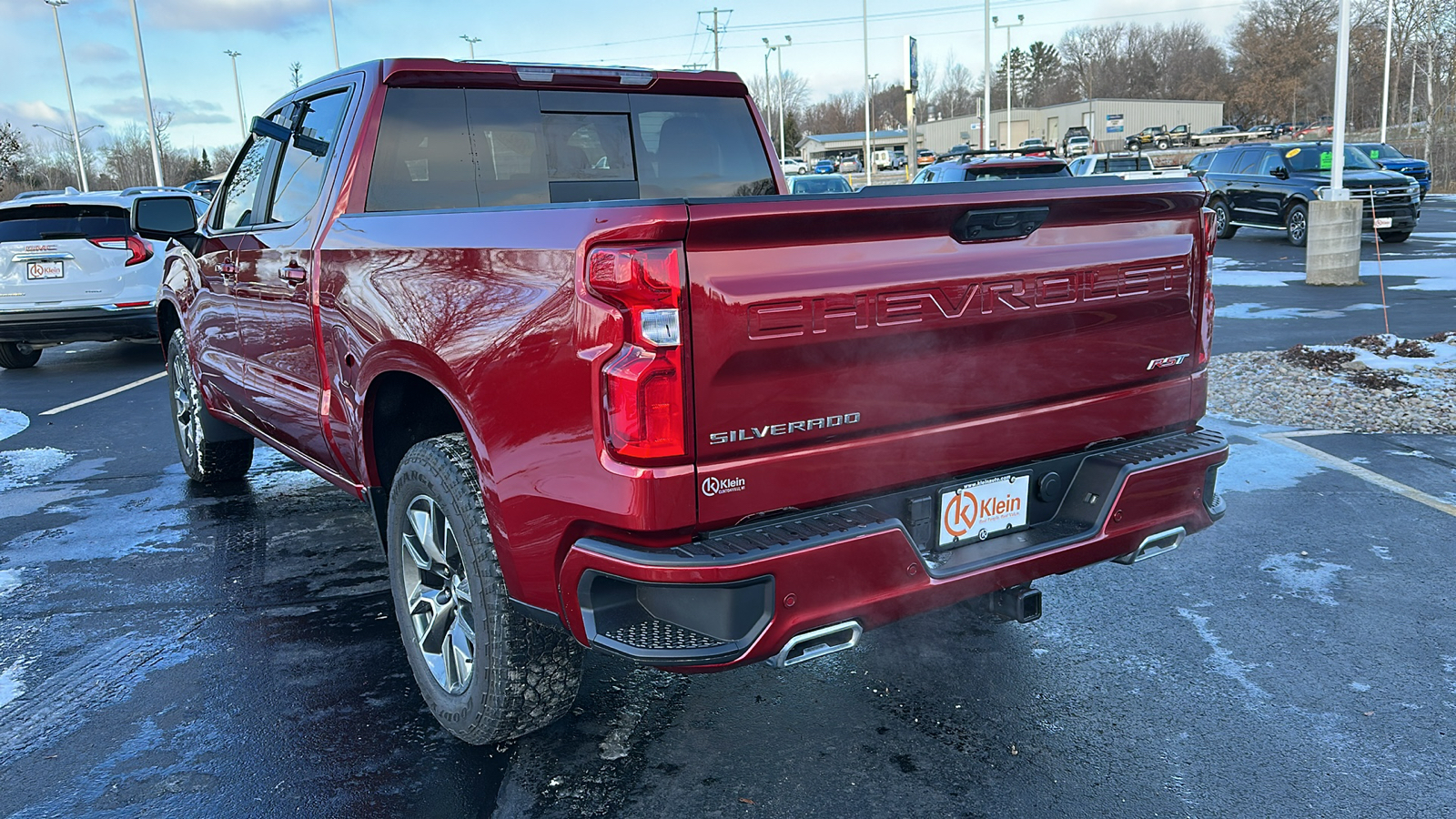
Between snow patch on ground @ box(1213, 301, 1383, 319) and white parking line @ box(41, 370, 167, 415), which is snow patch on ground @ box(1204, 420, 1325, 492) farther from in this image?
white parking line @ box(41, 370, 167, 415)

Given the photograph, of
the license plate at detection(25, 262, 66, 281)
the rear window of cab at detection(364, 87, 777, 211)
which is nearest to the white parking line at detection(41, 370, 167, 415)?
the license plate at detection(25, 262, 66, 281)

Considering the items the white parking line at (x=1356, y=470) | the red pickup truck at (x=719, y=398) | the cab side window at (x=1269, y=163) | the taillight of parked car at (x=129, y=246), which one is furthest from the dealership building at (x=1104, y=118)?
the red pickup truck at (x=719, y=398)

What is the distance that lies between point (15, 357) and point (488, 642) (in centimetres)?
1123

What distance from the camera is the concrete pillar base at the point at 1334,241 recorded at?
13547 mm

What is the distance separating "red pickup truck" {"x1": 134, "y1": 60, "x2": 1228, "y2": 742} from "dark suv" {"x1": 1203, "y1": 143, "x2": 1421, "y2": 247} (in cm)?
1757

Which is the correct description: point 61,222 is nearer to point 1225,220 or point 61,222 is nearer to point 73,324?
point 73,324

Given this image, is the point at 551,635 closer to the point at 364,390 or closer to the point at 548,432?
the point at 548,432

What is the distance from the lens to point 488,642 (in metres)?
2.91

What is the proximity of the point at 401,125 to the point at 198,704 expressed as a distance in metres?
2.18

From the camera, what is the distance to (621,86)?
450cm

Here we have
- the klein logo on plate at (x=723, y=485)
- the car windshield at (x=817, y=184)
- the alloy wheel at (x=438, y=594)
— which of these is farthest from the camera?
the car windshield at (x=817, y=184)

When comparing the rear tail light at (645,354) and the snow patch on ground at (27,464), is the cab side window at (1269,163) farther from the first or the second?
the rear tail light at (645,354)

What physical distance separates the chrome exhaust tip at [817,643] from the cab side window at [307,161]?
2.62 m

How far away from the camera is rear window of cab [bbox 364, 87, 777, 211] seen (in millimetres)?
4012
